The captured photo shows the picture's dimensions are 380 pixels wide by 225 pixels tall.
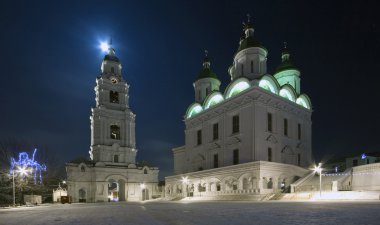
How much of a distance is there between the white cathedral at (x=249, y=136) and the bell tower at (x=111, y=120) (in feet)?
36.4

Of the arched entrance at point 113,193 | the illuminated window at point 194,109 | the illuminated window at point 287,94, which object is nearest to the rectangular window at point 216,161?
the illuminated window at point 194,109

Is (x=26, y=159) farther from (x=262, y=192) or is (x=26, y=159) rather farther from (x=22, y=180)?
(x=262, y=192)

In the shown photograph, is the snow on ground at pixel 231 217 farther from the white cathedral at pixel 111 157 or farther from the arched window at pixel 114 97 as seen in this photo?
the arched window at pixel 114 97

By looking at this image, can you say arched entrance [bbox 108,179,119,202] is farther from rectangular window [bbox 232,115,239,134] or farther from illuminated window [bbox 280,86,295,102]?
illuminated window [bbox 280,86,295,102]

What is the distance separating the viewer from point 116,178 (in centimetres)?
4900

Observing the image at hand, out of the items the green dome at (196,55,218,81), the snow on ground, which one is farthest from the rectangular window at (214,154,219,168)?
the snow on ground

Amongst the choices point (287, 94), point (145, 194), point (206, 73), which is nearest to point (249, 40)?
point (287, 94)

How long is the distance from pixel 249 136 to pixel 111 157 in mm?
26745

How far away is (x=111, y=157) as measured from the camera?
49.9 metres

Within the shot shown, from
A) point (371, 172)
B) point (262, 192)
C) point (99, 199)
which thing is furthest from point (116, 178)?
point (371, 172)

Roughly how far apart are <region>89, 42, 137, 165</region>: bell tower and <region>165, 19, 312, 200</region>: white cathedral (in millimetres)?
11107

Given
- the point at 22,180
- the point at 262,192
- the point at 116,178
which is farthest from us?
the point at 116,178

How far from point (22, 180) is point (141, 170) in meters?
21.4

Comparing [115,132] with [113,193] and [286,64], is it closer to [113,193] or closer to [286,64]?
[113,193]
